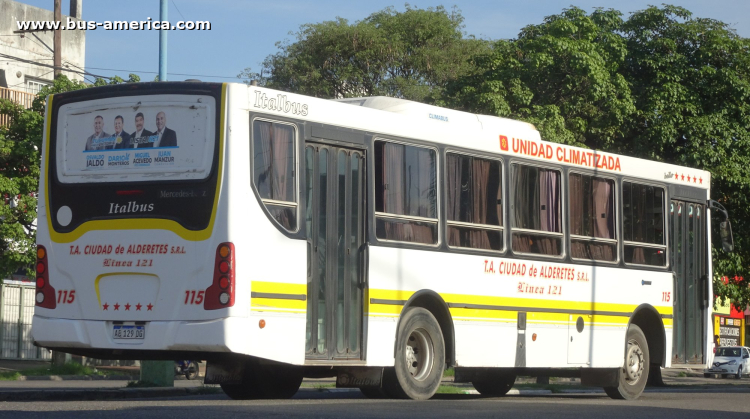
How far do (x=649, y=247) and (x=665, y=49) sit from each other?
618 inches

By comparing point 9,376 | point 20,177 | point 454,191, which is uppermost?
point 20,177

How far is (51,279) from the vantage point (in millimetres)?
11367

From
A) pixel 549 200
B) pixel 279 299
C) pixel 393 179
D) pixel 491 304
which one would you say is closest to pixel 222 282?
pixel 279 299

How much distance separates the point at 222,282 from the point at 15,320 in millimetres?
21411

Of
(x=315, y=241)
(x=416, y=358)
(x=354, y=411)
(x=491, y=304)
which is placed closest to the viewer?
(x=354, y=411)

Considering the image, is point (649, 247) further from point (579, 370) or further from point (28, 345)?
point (28, 345)

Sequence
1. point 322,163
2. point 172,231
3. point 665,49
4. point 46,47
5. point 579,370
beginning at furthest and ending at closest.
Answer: point 46,47 < point 665,49 < point 579,370 < point 322,163 < point 172,231

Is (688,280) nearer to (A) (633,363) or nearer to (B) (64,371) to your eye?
(A) (633,363)

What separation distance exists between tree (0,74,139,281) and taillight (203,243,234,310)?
49.1 feet

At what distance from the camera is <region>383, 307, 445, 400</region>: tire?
12547 millimetres

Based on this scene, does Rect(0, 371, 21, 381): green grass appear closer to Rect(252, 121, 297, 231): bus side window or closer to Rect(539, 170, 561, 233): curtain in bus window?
Rect(539, 170, 561, 233): curtain in bus window

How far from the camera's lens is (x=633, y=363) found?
1633cm

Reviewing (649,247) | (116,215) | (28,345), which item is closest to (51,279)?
(116,215)

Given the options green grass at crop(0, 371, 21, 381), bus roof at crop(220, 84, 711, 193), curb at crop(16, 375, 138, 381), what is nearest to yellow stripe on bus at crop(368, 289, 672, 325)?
bus roof at crop(220, 84, 711, 193)
